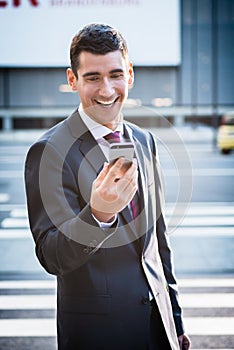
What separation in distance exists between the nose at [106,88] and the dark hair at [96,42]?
0.27ft

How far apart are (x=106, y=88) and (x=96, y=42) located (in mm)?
134

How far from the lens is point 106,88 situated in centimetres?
148

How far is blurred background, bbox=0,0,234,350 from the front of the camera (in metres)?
4.43

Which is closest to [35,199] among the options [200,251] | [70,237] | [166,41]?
[70,237]

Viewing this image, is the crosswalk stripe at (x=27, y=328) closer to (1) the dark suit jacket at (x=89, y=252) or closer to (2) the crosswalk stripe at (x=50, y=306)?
(2) the crosswalk stripe at (x=50, y=306)

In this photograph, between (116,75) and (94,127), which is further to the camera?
(94,127)

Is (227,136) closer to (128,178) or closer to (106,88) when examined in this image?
(106,88)

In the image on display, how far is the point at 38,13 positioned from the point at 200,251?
10361 mm

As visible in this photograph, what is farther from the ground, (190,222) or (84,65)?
(84,65)

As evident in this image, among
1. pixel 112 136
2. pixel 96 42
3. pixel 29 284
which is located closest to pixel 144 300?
pixel 112 136

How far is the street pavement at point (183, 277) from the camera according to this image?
3.96 metres

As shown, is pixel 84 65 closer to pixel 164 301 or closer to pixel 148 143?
pixel 148 143

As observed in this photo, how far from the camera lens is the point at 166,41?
17.7m

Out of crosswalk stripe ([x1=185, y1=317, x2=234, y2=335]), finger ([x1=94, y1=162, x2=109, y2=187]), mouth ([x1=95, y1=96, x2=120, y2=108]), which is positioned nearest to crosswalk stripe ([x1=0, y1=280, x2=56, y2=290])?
crosswalk stripe ([x1=185, y1=317, x2=234, y2=335])
